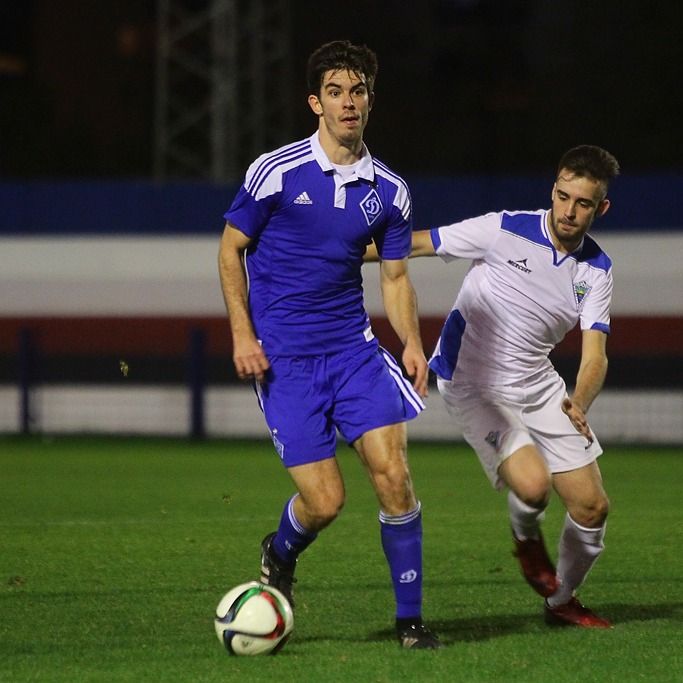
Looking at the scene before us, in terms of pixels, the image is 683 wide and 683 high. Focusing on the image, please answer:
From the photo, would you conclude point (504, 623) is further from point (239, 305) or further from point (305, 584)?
point (239, 305)

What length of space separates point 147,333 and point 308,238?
12465 mm

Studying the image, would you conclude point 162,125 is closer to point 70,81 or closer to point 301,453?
point 70,81

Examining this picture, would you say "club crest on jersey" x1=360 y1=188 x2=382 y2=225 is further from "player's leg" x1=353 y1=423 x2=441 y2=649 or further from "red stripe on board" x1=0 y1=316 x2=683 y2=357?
"red stripe on board" x1=0 y1=316 x2=683 y2=357

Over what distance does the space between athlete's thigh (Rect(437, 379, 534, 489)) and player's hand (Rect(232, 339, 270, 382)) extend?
126 centimetres

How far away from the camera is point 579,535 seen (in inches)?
257

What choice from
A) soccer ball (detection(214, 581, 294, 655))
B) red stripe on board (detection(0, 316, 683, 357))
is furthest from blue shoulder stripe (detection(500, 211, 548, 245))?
red stripe on board (detection(0, 316, 683, 357))

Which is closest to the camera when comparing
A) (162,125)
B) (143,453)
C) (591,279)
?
(591,279)

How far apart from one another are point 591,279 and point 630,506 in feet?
15.8

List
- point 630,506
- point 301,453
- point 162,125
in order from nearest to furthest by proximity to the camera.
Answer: point 301,453 → point 630,506 → point 162,125

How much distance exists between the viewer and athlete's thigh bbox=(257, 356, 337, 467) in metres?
5.93

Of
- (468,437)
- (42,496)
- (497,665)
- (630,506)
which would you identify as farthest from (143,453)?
(497,665)

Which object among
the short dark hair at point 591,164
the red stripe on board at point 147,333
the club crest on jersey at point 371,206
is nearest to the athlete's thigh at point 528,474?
the short dark hair at point 591,164

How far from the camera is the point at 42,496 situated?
38.1ft

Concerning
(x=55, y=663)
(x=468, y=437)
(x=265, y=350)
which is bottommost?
(x=55, y=663)
